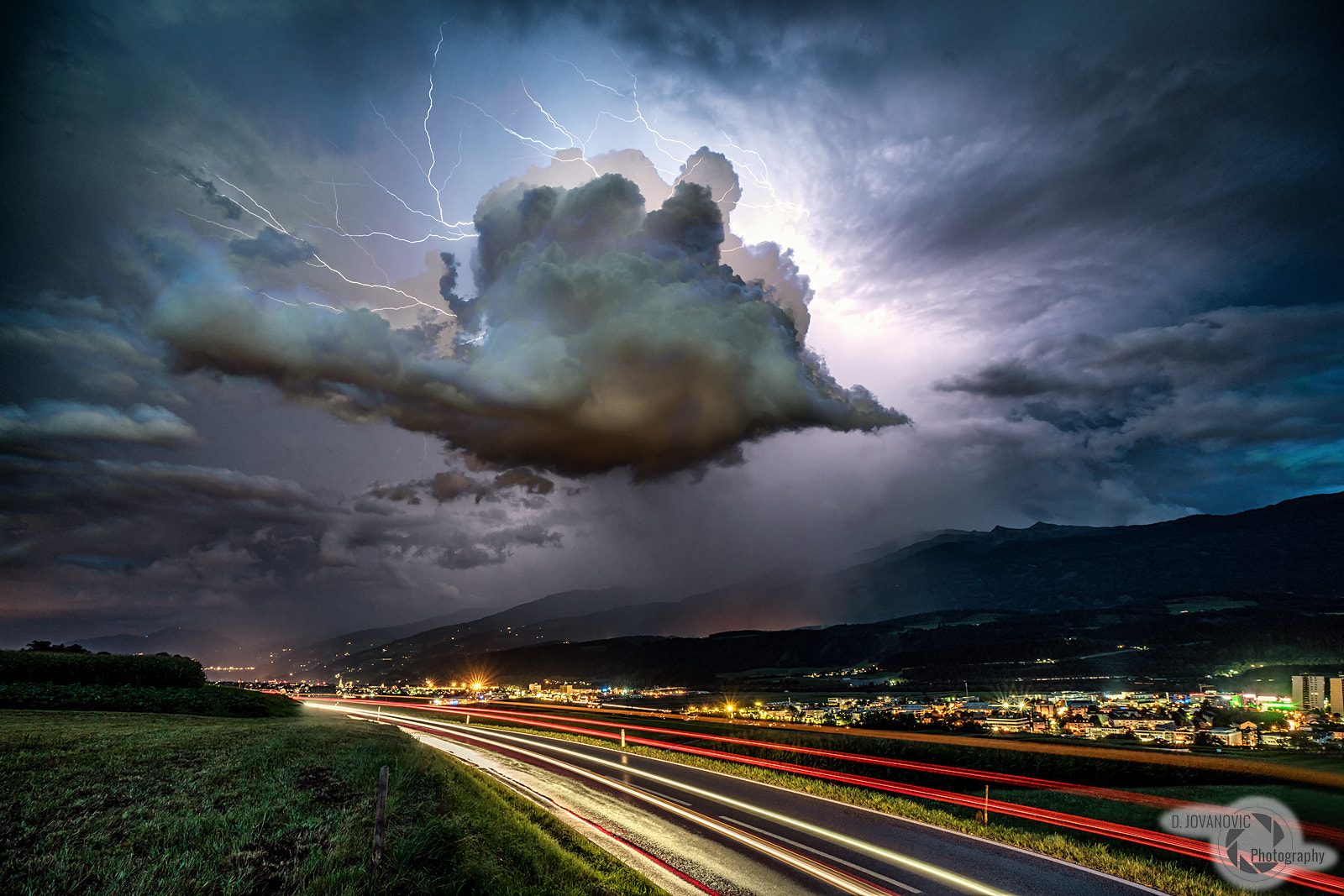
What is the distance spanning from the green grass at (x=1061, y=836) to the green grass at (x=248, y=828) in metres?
10.9

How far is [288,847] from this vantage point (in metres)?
12.0

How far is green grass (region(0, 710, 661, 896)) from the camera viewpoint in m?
10.2

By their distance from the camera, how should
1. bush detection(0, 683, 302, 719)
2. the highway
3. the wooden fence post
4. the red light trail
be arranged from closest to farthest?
the wooden fence post → the highway → the red light trail → bush detection(0, 683, 302, 719)

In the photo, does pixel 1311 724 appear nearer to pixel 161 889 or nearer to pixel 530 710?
pixel 530 710

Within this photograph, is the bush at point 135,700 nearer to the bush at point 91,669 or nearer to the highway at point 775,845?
the bush at point 91,669

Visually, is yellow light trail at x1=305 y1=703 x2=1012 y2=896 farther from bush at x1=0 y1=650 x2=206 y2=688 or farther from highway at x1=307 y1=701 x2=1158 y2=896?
bush at x1=0 y1=650 x2=206 y2=688

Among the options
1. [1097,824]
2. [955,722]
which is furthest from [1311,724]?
[1097,824]

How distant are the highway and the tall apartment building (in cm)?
12116

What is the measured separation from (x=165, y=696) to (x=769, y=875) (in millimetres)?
42810

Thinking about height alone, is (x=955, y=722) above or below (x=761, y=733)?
below

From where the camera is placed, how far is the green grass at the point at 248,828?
1016 cm

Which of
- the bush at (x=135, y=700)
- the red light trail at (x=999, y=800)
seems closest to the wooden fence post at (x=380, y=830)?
the red light trail at (x=999, y=800)

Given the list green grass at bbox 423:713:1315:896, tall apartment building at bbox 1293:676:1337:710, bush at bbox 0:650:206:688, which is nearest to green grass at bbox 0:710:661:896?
green grass at bbox 423:713:1315:896

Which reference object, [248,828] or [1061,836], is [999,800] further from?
[248,828]
